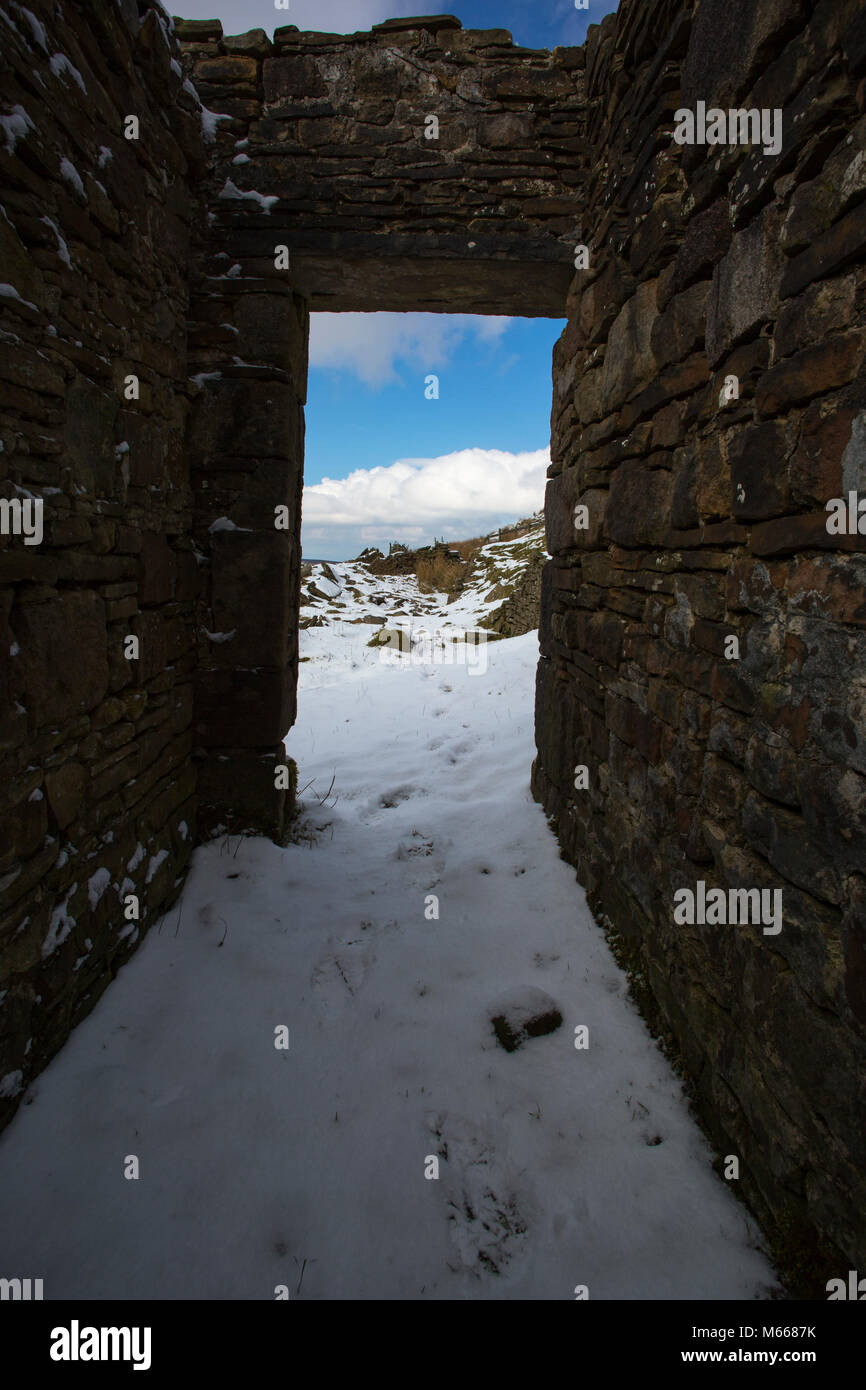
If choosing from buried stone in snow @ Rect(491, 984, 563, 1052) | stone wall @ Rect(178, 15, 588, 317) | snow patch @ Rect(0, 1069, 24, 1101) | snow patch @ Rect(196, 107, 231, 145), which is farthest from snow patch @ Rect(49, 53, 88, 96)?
buried stone in snow @ Rect(491, 984, 563, 1052)

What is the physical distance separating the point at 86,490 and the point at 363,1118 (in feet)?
7.55

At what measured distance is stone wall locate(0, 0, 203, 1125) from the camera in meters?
1.80

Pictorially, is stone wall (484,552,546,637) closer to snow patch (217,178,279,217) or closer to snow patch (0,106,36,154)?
snow patch (217,178,279,217)

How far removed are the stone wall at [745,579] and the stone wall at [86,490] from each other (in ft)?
6.58

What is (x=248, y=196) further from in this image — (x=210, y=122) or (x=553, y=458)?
(x=553, y=458)

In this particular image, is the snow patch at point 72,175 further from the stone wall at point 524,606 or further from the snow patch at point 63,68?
the stone wall at point 524,606

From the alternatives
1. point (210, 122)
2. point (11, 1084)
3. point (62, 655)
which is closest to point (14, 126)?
point (62, 655)

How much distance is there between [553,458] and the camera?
3885mm

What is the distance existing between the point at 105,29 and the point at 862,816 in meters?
3.44

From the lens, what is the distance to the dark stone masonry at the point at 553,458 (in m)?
1.36

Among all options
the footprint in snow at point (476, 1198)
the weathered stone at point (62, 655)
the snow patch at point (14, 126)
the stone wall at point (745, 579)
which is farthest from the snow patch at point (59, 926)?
the snow patch at point (14, 126)

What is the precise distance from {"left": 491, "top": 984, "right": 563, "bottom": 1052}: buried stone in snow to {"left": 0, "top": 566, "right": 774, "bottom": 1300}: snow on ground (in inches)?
1.3

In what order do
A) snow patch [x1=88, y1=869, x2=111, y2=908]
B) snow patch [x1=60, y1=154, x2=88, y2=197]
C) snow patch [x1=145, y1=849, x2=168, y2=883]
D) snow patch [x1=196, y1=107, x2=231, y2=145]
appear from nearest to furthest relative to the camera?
snow patch [x1=60, y1=154, x2=88, y2=197] < snow patch [x1=88, y1=869, x2=111, y2=908] < snow patch [x1=145, y1=849, x2=168, y2=883] < snow patch [x1=196, y1=107, x2=231, y2=145]
